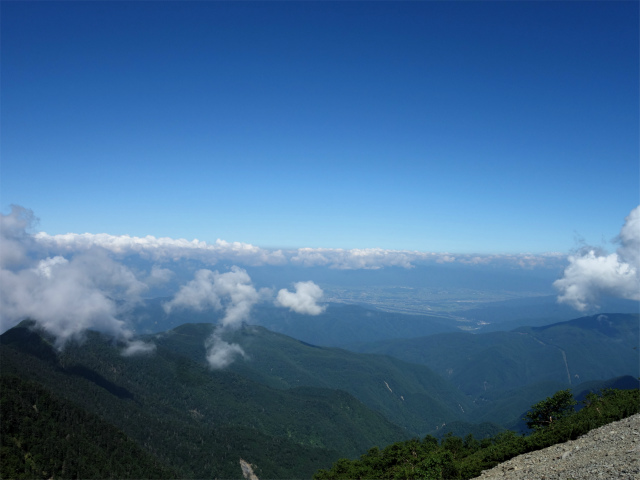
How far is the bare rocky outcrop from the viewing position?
20031 mm

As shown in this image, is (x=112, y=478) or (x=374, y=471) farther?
(x=112, y=478)

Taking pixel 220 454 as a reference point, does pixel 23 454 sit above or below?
above

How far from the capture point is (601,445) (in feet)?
85.8

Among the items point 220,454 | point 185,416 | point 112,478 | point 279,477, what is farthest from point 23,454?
point 185,416

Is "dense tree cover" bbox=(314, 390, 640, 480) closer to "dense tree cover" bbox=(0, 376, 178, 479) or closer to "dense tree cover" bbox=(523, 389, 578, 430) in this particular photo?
"dense tree cover" bbox=(523, 389, 578, 430)

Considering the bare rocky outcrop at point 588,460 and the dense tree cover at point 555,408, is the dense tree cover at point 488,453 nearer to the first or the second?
the dense tree cover at point 555,408

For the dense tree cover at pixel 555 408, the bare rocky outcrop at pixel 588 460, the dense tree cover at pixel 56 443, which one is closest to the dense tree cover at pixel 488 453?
the dense tree cover at pixel 555 408

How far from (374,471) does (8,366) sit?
148157 mm

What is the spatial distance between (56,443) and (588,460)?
11524 cm

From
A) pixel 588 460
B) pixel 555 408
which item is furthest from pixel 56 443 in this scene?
pixel 555 408

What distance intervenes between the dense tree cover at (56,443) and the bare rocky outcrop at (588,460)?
315 feet

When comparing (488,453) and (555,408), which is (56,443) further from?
(555,408)

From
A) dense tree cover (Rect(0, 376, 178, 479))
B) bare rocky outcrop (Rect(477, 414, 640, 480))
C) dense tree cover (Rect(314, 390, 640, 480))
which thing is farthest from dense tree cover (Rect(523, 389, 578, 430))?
dense tree cover (Rect(0, 376, 178, 479))

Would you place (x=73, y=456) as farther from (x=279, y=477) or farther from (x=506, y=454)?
(x=506, y=454)
